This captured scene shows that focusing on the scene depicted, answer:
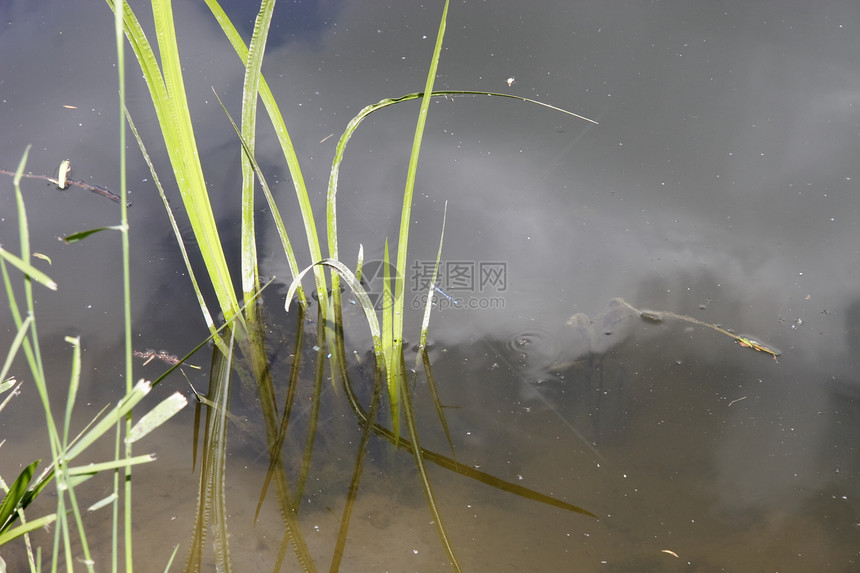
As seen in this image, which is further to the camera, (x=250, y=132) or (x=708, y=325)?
(x=708, y=325)

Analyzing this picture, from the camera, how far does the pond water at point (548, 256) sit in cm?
93

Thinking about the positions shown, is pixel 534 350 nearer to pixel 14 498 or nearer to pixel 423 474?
pixel 423 474

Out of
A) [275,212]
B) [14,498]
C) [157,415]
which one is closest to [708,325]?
[275,212]

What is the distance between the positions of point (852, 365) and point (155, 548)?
1248 millimetres

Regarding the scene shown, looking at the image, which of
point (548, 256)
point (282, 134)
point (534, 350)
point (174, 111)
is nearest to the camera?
point (174, 111)

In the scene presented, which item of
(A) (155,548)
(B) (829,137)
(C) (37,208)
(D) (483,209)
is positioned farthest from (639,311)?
(C) (37,208)

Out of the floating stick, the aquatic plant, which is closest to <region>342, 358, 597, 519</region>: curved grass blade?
the aquatic plant

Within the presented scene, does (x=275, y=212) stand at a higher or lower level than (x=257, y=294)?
higher

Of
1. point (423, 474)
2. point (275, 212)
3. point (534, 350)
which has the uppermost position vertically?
point (275, 212)

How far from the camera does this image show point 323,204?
1308mm

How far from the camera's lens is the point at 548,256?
4.05 ft

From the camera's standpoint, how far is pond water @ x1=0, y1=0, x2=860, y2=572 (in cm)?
93

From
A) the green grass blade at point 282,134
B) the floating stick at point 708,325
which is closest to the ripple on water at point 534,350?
the floating stick at point 708,325

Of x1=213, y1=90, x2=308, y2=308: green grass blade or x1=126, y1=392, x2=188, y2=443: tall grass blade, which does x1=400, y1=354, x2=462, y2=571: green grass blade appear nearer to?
x1=213, y1=90, x2=308, y2=308: green grass blade
